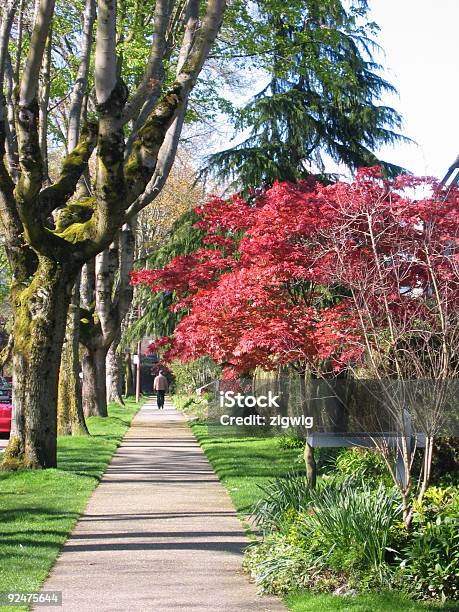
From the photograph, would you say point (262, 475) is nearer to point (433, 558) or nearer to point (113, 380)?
point (433, 558)

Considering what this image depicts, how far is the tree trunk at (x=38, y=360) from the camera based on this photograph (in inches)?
599

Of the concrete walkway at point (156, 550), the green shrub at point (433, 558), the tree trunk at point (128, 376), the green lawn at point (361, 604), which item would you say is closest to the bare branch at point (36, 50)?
the concrete walkway at point (156, 550)

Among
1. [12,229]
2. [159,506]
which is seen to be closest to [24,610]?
[159,506]

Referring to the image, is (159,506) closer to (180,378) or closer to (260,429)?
(260,429)

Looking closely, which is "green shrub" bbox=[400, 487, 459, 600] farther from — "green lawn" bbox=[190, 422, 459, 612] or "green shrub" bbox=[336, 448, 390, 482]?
"green shrub" bbox=[336, 448, 390, 482]

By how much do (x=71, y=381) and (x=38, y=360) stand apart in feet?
27.7

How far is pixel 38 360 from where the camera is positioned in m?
15.2

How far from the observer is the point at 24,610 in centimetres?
709

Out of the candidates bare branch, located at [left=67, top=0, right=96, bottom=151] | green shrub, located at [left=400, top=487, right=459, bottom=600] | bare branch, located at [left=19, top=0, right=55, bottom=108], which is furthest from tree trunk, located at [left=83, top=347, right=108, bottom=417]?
green shrub, located at [left=400, top=487, right=459, bottom=600]

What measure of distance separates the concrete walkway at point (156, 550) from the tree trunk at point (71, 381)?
6578 millimetres

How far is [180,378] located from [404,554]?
37477 mm

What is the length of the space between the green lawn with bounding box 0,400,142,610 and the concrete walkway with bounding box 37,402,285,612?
0.16 m

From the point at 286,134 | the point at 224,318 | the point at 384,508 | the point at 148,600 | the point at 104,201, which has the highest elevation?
the point at 286,134

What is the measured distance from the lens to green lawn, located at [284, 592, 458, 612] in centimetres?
709
